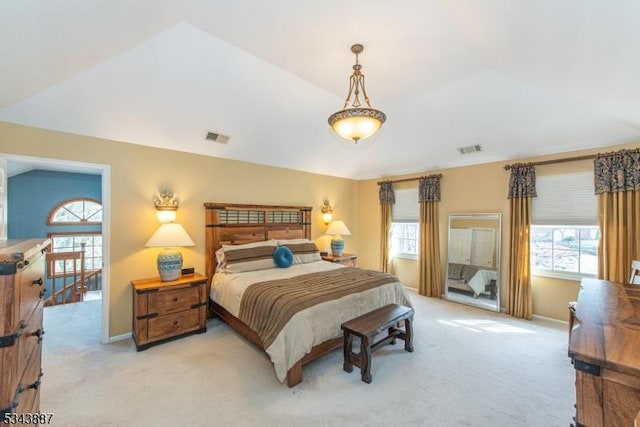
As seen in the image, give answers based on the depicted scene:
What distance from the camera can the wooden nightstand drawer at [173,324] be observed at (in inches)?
120

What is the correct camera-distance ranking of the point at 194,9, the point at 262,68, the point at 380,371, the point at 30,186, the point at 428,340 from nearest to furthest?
the point at 194,9
the point at 380,371
the point at 262,68
the point at 428,340
the point at 30,186

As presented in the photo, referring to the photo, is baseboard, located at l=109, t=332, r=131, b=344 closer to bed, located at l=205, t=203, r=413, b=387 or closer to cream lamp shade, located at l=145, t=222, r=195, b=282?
cream lamp shade, located at l=145, t=222, r=195, b=282

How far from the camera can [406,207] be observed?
5.69 m

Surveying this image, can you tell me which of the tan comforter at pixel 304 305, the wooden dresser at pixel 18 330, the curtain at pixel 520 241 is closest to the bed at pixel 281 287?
the tan comforter at pixel 304 305

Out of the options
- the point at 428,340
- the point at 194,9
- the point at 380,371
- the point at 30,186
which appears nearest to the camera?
the point at 194,9

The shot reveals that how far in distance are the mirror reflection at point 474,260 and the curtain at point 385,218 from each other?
4.26 feet

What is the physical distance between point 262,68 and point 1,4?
196 centimetres

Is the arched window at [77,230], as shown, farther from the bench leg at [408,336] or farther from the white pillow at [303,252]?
the bench leg at [408,336]

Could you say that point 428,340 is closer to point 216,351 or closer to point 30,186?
point 216,351

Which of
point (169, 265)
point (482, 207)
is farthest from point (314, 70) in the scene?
point (482, 207)

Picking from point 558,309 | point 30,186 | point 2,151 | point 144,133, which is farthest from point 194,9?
point 30,186

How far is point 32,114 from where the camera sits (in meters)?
2.72

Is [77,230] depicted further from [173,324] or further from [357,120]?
[357,120]

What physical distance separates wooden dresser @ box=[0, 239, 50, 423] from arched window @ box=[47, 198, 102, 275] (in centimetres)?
599
